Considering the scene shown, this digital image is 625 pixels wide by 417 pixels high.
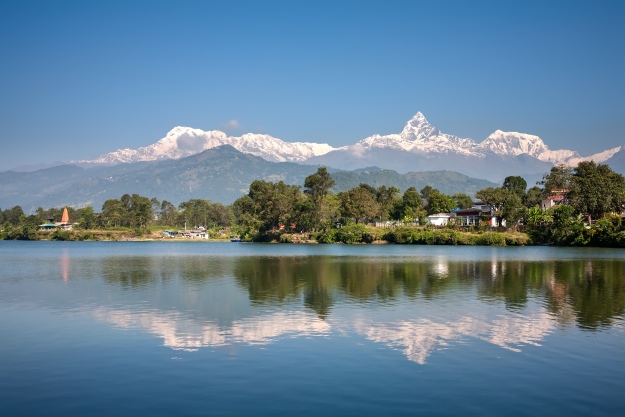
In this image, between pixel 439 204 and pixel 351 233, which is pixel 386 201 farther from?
pixel 351 233

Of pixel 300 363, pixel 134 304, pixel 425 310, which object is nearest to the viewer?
pixel 300 363

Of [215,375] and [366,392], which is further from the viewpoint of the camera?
[215,375]

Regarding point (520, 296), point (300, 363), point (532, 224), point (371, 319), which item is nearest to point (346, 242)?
point (532, 224)

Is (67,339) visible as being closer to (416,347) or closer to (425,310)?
(416,347)

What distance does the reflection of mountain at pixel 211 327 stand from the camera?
21.0 m

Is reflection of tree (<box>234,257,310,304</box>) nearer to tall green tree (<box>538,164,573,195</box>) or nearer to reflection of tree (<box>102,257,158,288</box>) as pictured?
reflection of tree (<box>102,257,158,288</box>)

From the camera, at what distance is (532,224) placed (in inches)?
4350

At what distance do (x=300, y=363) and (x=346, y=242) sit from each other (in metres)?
106

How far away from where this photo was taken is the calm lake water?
14.2m

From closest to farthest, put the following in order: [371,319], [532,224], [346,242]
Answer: [371,319] → [532,224] → [346,242]

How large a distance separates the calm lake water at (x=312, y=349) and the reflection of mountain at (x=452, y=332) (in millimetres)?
93

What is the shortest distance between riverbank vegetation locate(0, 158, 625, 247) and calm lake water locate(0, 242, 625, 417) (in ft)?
224

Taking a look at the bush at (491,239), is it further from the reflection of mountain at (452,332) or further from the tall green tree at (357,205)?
the reflection of mountain at (452,332)

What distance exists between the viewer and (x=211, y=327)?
2352 centimetres
